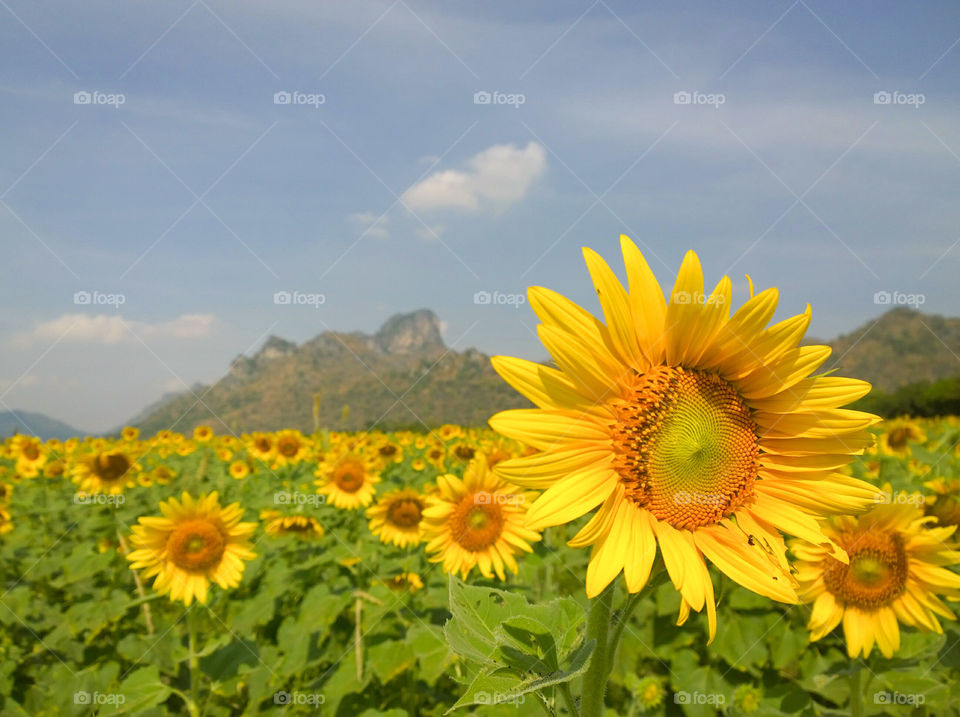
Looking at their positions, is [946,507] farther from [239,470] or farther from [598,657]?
[239,470]

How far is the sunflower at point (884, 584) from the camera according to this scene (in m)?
3.25

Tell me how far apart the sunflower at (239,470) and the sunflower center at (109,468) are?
2790mm

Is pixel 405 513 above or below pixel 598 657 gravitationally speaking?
above

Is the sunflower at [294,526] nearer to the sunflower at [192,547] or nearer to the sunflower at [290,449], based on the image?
the sunflower at [192,547]

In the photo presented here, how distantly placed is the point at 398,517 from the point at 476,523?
1572 millimetres

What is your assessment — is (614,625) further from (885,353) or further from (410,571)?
(885,353)

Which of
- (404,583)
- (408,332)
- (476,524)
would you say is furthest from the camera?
(408,332)

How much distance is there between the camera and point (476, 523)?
4.68 metres

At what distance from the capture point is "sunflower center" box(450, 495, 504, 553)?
4.61 meters

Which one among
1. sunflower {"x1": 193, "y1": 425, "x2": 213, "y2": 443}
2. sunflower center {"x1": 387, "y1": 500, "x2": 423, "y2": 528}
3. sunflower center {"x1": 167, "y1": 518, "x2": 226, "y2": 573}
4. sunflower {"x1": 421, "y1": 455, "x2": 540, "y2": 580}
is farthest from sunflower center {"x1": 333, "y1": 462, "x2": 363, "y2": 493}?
sunflower {"x1": 193, "y1": 425, "x2": 213, "y2": 443}

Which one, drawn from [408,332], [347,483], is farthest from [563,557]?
[408,332]

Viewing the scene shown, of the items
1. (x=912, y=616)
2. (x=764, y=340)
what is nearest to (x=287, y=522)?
(x=912, y=616)

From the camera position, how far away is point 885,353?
4066cm

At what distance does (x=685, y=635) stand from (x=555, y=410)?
4240 millimetres
